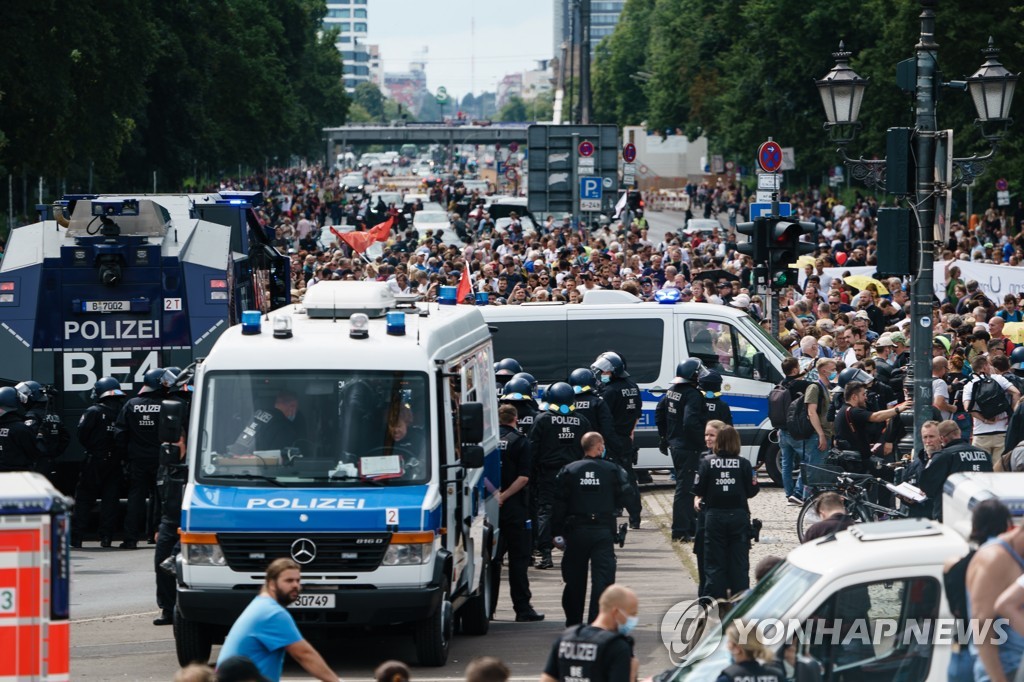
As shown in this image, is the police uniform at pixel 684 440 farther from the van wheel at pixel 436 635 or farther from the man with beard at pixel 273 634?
the man with beard at pixel 273 634

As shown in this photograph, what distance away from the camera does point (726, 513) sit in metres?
12.8

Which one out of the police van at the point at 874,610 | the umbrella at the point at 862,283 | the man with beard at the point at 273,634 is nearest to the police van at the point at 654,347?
the umbrella at the point at 862,283

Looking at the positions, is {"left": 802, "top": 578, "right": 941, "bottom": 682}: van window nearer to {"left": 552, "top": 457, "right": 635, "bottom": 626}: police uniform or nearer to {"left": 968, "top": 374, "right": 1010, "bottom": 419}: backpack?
{"left": 552, "top": 457, "right": 635, "bottom": 626}: police uniform

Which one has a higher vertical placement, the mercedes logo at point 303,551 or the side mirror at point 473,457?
the side mirror at point 473,457

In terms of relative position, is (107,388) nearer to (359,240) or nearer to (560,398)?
(560,398)

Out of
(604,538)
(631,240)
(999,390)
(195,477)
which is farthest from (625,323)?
(631,240)

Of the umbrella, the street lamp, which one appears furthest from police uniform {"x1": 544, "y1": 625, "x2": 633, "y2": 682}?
the umbrella

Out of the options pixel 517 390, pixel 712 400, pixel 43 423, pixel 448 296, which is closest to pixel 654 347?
pixel 712 400

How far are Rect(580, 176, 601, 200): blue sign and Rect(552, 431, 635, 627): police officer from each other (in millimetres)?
21293

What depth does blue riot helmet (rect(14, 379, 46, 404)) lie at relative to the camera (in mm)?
16875

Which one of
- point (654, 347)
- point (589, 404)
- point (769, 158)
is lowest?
point (589, 404)

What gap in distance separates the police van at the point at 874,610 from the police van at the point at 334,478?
12.4ft

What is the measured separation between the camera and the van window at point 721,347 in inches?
811

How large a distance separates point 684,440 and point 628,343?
4.13m
